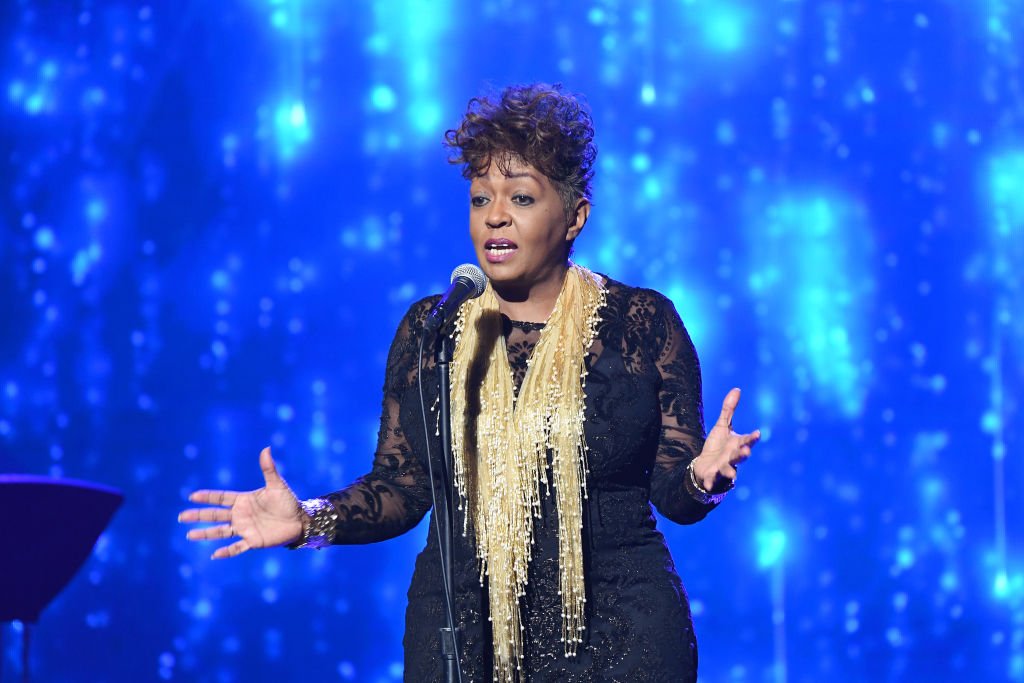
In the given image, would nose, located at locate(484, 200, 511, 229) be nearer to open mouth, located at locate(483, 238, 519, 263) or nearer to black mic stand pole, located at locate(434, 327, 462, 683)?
open mouth, located at locate(483, 238, 519, 263)

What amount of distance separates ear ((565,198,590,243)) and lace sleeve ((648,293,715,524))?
0.19m

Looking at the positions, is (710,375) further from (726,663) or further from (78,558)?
(78,558)

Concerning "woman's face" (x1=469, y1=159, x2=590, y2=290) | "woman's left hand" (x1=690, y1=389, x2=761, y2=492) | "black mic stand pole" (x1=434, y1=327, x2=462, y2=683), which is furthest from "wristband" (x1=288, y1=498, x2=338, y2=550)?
"woman's left hand" (x1=690, y1=389, x2=761, y2=492)

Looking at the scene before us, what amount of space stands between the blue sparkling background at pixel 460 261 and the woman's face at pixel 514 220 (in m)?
1.47

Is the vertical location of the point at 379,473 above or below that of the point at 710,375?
below

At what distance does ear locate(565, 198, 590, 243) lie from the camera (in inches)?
84.4

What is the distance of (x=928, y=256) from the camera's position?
12.2 feet

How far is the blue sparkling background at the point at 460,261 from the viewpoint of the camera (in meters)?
3.59

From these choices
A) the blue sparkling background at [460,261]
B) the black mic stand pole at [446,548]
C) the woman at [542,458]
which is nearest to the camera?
the black mic stand pole at [446,548]

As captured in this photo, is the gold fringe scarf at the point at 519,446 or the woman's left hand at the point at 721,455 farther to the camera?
the gold fringe scarf at the point at 519,446

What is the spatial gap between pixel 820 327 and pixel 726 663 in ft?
3.44

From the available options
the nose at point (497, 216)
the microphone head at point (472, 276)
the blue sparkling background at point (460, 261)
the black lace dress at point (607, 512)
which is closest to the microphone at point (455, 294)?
the microphone head at point (472, 276)

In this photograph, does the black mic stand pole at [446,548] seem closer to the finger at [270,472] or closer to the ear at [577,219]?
the finger at [270,472]

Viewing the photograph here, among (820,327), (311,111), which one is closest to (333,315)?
A: (311,111)
